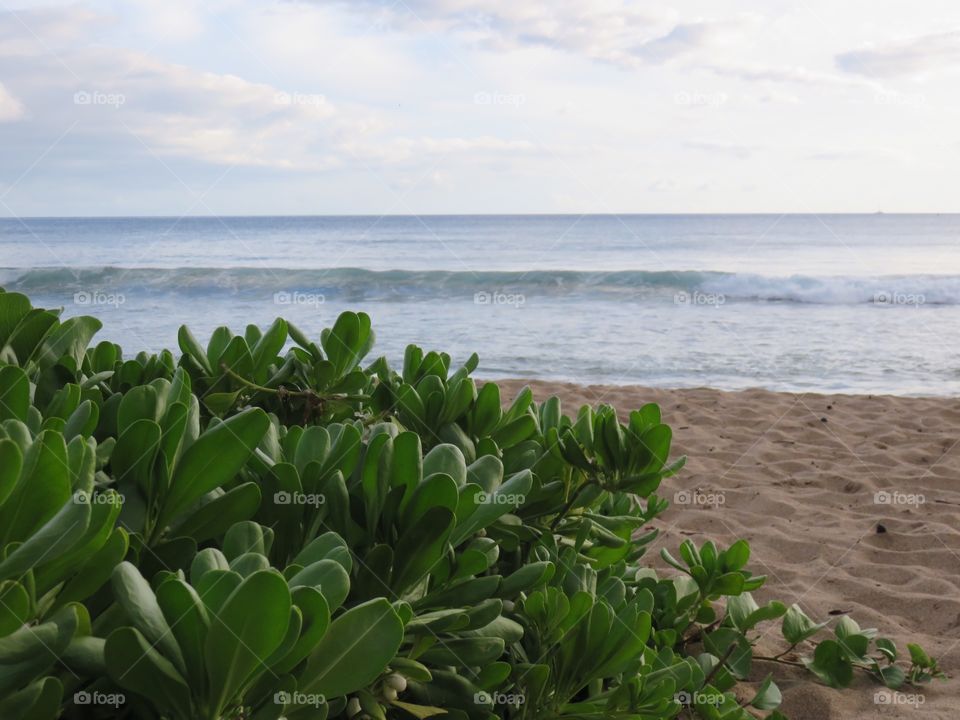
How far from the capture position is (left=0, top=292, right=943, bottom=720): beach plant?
0.65 meters

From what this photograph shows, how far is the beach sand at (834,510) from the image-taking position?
249cm

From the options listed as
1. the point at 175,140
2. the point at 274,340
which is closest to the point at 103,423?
the point at 274,340

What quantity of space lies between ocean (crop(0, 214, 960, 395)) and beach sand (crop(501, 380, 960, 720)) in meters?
2.06

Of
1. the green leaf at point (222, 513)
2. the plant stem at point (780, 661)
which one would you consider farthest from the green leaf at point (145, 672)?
the plant stem at point (780, 661)

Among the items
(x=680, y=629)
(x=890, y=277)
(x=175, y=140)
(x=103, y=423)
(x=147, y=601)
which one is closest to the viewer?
(x=147, y=601)

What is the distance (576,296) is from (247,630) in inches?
607

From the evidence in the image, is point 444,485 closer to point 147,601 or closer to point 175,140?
point 147,601

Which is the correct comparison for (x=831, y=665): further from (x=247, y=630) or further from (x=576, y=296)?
(x=576, y=296)

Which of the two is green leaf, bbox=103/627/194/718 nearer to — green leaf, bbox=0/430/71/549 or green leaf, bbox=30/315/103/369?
green leaf, bbox=0/430/71/549

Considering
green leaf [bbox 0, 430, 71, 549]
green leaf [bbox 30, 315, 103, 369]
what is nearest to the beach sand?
green leaf [bbox 30, 315, 103, 369]

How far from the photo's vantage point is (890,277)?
18172mm

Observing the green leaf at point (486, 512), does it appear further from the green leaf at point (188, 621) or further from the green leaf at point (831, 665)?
the green leaf at point (831, 665)

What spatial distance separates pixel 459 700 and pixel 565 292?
613 inches

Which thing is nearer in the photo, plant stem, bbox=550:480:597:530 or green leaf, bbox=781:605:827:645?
plant stem, bbox=550:480:597:530
